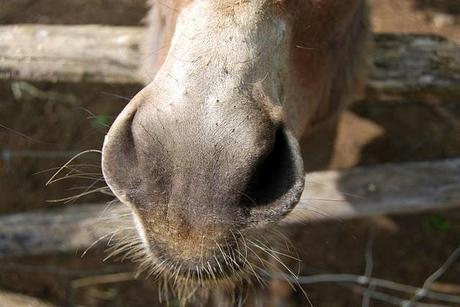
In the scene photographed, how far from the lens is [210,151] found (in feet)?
4.21

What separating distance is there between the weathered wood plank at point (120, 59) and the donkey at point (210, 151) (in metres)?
1.09

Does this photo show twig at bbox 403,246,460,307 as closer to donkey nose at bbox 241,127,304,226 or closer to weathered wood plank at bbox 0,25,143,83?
weathered wood plank at bbox 0,25,143,83

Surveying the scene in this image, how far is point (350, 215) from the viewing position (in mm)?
2748

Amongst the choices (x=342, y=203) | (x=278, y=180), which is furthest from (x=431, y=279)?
(x=278, y=180)

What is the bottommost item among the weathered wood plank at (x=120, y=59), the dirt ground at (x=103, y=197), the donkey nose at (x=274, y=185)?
the dirt ground at (x=103, y=197)

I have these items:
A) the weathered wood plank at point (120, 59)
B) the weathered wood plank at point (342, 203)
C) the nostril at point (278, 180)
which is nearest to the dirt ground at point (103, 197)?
the weathered wood plank at point (120, 59)

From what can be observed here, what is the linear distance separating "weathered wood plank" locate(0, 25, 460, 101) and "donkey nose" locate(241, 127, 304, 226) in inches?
49.8

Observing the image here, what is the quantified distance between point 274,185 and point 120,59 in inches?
57.3

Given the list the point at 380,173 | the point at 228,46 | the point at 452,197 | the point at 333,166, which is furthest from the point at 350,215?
the point at 228,46

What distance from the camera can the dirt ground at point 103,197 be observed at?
2.97 metres

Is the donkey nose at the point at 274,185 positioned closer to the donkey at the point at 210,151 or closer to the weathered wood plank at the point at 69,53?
the donkey at the point at 210,151

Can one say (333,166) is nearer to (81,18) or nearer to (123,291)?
(123,291)

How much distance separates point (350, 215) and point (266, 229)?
1.44m

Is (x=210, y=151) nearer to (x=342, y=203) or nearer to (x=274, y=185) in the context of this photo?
(x=274, y=185)
